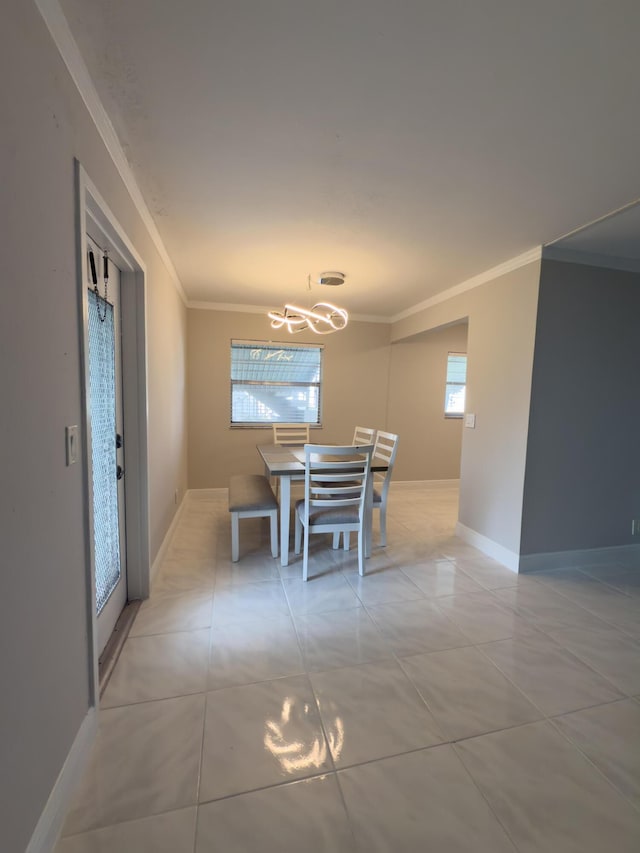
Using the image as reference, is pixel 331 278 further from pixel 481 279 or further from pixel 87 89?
pixel 87 89

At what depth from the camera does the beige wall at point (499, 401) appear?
256 cm

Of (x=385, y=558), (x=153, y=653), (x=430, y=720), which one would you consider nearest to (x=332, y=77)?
(x=430, y=720)

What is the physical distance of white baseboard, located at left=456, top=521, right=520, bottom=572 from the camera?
264 cm

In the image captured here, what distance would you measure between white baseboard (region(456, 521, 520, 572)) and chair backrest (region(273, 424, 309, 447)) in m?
1.96

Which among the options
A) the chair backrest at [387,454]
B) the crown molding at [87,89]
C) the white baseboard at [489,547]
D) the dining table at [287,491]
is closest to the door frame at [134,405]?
the crown molding at [87,89]

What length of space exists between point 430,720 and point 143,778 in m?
1.03

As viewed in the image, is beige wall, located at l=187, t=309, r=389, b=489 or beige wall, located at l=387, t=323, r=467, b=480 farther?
beige wall, located at l=387, t=323, r=467, b=480

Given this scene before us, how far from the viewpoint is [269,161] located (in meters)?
1.61

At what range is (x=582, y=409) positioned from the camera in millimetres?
2611

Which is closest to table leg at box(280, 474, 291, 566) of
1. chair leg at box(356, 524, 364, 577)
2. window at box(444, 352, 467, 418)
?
chair leg at box(356, 524, 364, 577)

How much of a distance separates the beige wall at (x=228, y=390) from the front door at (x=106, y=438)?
221 cm

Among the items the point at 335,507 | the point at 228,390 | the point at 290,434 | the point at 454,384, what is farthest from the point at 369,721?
the point at 454,384

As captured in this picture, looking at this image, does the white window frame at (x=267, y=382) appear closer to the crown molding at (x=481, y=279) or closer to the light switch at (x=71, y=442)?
the crown molding at (x=481, y=279)

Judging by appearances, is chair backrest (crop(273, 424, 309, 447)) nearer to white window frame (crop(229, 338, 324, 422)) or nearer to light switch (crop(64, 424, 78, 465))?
white window frame (crop(229, 338, 324, 422))
